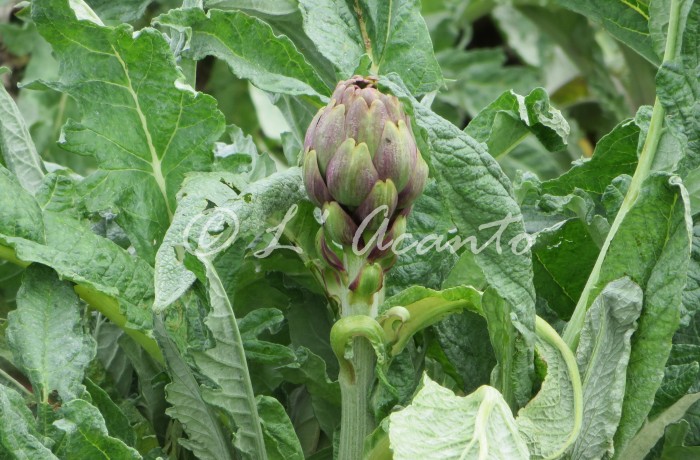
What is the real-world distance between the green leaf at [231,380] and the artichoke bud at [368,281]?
0.21ft

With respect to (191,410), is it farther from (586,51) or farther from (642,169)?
(586,51)

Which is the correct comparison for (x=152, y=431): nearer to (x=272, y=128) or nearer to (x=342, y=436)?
(x=342, y=436)

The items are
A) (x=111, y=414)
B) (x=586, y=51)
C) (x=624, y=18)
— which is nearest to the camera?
(x=111, y=414)

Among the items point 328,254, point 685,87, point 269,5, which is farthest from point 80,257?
point 685,87

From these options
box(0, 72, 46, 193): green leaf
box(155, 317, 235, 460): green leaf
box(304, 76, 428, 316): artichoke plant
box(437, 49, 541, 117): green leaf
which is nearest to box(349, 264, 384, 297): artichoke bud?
box(304, 76, 428, 316): artichoke plant

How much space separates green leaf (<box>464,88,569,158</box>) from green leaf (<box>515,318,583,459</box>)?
0.15m

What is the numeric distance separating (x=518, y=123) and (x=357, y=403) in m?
0.20

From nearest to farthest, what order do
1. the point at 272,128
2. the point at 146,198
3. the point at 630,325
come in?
the point at 630,325
the point at 146,198
the point at 272,128

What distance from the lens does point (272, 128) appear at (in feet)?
4.90

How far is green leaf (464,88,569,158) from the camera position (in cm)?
63

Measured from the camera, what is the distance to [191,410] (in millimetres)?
579

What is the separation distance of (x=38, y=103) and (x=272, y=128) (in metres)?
0.33

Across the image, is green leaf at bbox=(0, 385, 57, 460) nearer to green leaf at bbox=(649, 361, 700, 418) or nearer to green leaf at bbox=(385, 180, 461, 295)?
green leaf at bbox=(385, 180, 461, 295)

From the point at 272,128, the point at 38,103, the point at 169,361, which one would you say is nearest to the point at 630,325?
the point at 169,361
